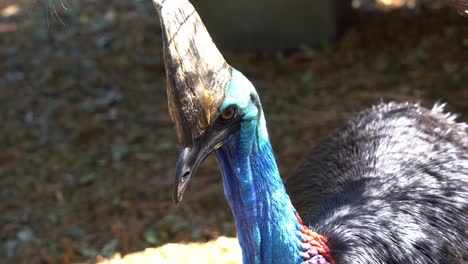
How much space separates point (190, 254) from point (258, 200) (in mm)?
1715

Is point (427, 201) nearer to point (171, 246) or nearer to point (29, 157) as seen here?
point (171, 246)

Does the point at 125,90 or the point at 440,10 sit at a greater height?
the point at 440,10

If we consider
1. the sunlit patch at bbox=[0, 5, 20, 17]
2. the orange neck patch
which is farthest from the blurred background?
the orange neck patch

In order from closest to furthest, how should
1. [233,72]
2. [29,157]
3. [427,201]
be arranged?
1. [233,72]
2. [427,201]
3. [29,157]

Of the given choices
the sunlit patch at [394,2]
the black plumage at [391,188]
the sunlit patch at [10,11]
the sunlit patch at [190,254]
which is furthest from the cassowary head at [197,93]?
the sunlit patch at [10,11]

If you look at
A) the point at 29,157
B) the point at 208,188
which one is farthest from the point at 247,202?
the point at 29,157

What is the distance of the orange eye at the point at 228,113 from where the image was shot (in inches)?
73.4

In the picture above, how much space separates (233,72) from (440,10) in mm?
4103

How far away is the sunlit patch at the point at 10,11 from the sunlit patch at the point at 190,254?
12.4 ft

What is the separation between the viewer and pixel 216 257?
360cm

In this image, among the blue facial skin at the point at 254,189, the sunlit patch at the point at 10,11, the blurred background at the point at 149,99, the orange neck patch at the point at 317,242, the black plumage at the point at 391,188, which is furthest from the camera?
the sunlit patch at the point at 10,11

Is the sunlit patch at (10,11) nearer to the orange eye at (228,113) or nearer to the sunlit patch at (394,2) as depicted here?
the sunlit patch at (394,2)

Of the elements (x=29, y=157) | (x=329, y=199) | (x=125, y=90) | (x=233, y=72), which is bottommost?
(x=329, y=199)

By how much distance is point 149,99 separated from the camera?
205 inches
